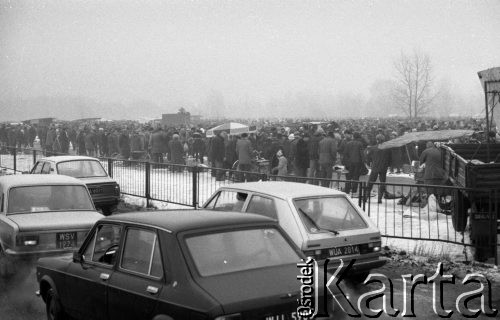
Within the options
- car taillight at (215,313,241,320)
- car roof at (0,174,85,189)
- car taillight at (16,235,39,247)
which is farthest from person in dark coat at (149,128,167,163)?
car taillight at (215,313,241,320)

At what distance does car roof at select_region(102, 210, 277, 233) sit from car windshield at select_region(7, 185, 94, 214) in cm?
438

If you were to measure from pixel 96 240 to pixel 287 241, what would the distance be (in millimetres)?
1886

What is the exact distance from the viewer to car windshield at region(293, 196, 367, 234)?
8.14m

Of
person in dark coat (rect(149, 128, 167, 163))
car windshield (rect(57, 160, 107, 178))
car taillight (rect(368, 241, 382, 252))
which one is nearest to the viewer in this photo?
car taillight (rect(368, 241, 382, 252))

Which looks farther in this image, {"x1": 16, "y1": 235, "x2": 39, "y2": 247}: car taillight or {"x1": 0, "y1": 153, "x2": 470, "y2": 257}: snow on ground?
{"x1": 0, "y1": 153, "x2": 470, "y2": 257}: snow on ground

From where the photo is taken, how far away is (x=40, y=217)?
9.56 meters

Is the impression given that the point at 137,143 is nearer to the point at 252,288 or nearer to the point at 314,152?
the point at 314,152

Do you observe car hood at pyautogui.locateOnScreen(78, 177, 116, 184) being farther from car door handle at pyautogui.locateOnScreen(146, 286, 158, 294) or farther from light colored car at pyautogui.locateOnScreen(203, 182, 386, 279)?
car door handle at pyautogui.locateOnScreen(146, 286, 158, 294)

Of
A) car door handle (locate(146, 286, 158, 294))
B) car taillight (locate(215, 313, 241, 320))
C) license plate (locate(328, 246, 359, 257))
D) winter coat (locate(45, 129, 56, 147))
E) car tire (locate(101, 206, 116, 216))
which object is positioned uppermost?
winter coat (locate(45, 129, 56, 147))

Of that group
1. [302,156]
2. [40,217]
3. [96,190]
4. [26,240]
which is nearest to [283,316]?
[26,240]

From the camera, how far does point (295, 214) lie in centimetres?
806

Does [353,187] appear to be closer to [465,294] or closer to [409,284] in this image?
[409,284]

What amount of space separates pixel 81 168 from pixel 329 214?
8.91 meters

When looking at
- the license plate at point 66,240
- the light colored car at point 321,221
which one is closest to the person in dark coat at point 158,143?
the license plate at point 66,240
